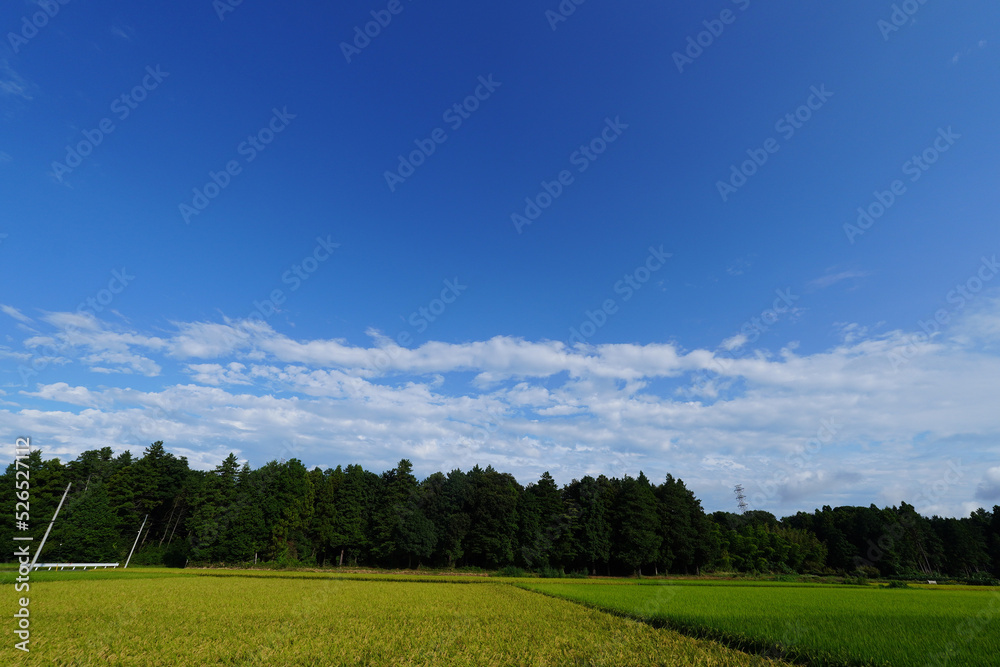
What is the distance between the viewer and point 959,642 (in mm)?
12531

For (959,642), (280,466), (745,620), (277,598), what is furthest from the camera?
(280,466)

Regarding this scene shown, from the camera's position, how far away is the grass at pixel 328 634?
11797 millimetres

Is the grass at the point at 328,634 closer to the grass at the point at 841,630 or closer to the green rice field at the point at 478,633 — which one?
the green rice field at the point at 478,633

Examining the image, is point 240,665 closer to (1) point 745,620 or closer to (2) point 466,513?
(1) point 745,620

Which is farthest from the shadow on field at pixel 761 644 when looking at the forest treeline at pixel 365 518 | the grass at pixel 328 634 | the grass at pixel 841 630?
the forest treeline at pixel 365 518

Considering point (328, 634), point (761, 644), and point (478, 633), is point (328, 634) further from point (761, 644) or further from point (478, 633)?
point (761, 644)

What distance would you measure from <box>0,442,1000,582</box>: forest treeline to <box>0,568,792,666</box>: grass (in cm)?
3989

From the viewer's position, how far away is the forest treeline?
56406 mm

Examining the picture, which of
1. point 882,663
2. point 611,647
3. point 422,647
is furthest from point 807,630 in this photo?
point 422,647

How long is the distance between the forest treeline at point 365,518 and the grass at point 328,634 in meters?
39.9

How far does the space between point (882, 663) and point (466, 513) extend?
6121 centimetres

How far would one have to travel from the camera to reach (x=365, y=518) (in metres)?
68.8

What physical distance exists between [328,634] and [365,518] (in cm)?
5966

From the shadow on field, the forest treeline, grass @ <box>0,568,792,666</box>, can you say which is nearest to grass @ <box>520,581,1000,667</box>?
the shadow on field
